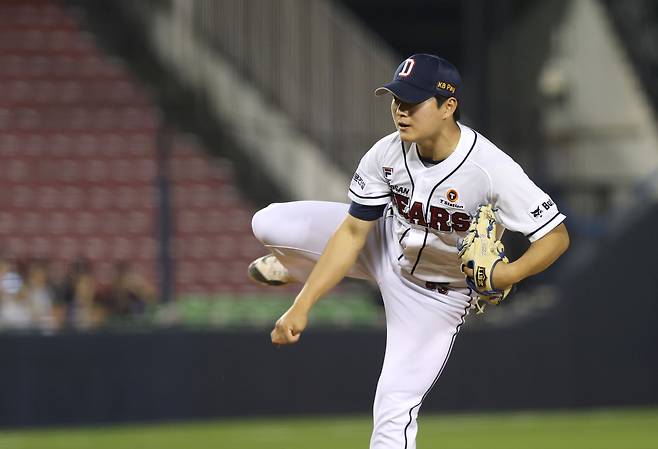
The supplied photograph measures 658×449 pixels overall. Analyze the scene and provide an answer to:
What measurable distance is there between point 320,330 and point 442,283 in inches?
250

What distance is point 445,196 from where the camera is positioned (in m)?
6.14

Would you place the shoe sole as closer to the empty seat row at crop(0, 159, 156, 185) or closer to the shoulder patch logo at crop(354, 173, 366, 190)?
the shoulder patch logo at crop(354, 173, 366, 190)

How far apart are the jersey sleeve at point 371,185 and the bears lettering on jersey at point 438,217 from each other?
0.07m

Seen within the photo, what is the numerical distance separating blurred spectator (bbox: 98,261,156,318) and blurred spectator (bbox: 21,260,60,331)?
0.46m

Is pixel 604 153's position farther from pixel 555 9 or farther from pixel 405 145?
pixel 405 145

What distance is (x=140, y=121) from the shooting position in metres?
16.3

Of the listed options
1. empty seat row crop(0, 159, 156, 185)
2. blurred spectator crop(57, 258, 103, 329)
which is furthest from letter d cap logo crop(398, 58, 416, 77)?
empty seat row crop(0, 159, 156, 185)

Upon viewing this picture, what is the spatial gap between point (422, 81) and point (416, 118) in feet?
0.55

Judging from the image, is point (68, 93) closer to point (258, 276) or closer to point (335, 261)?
point (258, 276)

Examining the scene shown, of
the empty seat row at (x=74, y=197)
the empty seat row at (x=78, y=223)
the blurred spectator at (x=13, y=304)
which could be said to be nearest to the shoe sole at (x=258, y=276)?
the blurred spectator at (x=13, y=304)

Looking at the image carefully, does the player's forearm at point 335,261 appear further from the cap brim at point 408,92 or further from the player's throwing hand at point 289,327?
the cap brim at point 408,92

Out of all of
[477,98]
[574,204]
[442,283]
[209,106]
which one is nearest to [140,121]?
[209,106]

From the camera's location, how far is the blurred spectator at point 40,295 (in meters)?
11.7

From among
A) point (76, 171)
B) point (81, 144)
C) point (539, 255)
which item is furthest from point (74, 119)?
point (539, 255)
